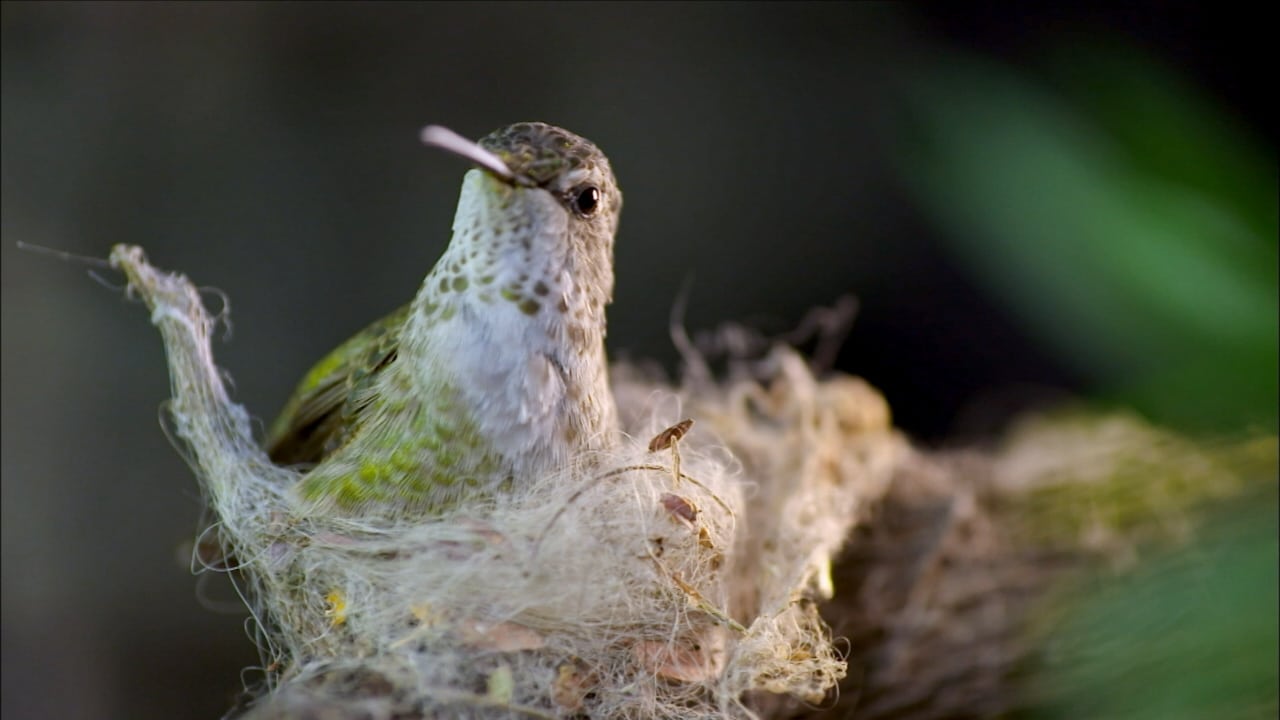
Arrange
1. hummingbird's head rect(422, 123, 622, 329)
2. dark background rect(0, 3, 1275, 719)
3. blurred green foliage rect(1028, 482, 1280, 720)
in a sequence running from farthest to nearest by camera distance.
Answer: dark background rect(0, 3, 1275, 719)
hummingbird's head rect(422, 123, 622, 329)
blurred green foliage rect(1028, 482, 1280, 720)

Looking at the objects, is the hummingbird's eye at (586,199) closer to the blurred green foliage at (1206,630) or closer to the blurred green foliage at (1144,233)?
the blurred green foliage at (1144,233)

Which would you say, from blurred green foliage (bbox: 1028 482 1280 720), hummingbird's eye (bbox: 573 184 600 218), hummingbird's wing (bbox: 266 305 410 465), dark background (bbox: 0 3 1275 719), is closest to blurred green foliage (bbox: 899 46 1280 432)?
blurred green foliage (bbox: 1028 482 1280 720)

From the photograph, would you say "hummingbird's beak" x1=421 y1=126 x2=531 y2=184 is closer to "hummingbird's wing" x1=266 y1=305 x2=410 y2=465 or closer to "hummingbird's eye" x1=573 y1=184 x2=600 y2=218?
"hummingbird's eye" x1=573 y1=184 x2=600 y2=218

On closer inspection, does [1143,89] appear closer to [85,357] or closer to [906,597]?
[906,597]

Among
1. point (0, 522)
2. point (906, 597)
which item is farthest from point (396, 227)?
point (906, 597)

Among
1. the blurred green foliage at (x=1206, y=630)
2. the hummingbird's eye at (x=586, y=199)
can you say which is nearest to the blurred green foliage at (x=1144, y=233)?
the blurred green foliage at (x=1206, y=630)

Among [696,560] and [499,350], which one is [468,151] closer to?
[499,350]
